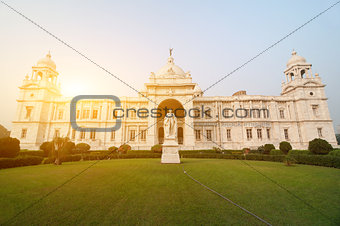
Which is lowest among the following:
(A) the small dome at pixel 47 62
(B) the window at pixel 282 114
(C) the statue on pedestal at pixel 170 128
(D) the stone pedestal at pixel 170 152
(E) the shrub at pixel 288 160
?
(E) the shrub at pixel 288 160

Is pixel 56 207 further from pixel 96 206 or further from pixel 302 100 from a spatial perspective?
pixel 302 100

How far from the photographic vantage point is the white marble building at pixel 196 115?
102 feet

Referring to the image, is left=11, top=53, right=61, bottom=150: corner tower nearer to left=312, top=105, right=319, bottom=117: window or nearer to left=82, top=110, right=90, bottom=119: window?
left=82, top=110, right=90, bottom=119: window

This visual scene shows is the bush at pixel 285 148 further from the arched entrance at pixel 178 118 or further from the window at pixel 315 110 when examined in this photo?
the window at pixel 315 110

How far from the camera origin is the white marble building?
31.0 m

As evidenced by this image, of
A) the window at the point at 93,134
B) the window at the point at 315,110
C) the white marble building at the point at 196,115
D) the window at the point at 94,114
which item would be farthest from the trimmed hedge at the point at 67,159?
the window at the point at 315,110

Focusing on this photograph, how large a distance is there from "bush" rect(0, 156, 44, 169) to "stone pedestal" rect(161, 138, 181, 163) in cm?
1083

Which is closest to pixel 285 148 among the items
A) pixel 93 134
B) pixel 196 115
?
pixel 196 115

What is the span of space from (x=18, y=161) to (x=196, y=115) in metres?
29.2

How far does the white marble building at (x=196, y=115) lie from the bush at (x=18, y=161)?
1906 centimetres

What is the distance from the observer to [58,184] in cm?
570

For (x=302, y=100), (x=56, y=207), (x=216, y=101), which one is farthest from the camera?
(x=216, y=101)

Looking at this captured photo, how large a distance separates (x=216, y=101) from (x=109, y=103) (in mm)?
25383

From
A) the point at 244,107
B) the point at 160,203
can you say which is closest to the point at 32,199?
the point at 160,203
